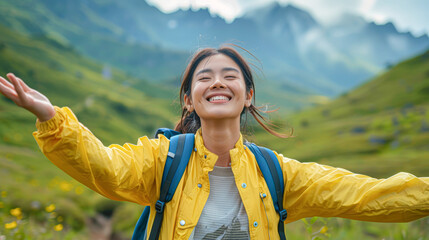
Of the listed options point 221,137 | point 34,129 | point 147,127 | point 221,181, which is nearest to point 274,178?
point 221,181

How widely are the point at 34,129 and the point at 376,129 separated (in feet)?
245

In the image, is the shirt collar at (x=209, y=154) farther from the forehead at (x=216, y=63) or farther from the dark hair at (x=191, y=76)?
the forehead at (x=216, y=63)

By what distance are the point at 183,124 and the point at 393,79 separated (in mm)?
126884

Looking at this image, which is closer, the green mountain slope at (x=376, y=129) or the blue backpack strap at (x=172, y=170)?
the blue backpack strap at (x=172, y=170)

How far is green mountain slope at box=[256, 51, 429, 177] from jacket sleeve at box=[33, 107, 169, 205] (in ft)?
159

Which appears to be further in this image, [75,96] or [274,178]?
[75,96]

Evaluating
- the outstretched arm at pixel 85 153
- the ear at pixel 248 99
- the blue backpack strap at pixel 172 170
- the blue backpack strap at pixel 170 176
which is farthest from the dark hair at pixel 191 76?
the outstretched arm at pixel 85 153

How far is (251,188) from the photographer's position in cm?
339

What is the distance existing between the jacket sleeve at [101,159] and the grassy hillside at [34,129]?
2.78m

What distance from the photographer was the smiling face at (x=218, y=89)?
11.6 feet

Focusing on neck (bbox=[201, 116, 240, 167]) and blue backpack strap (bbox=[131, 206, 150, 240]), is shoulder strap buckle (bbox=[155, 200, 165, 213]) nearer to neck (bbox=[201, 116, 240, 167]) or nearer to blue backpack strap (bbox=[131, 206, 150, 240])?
blue backpack strap (bbox=[131, 206, 150, 240])

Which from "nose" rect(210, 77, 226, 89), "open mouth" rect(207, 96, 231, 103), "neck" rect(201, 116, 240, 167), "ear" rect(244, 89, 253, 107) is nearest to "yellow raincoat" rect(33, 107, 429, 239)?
"neck" rect(201, 116, 240, 167)

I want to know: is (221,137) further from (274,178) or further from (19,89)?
(19,89)

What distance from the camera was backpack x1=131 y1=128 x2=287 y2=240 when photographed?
326 cm
